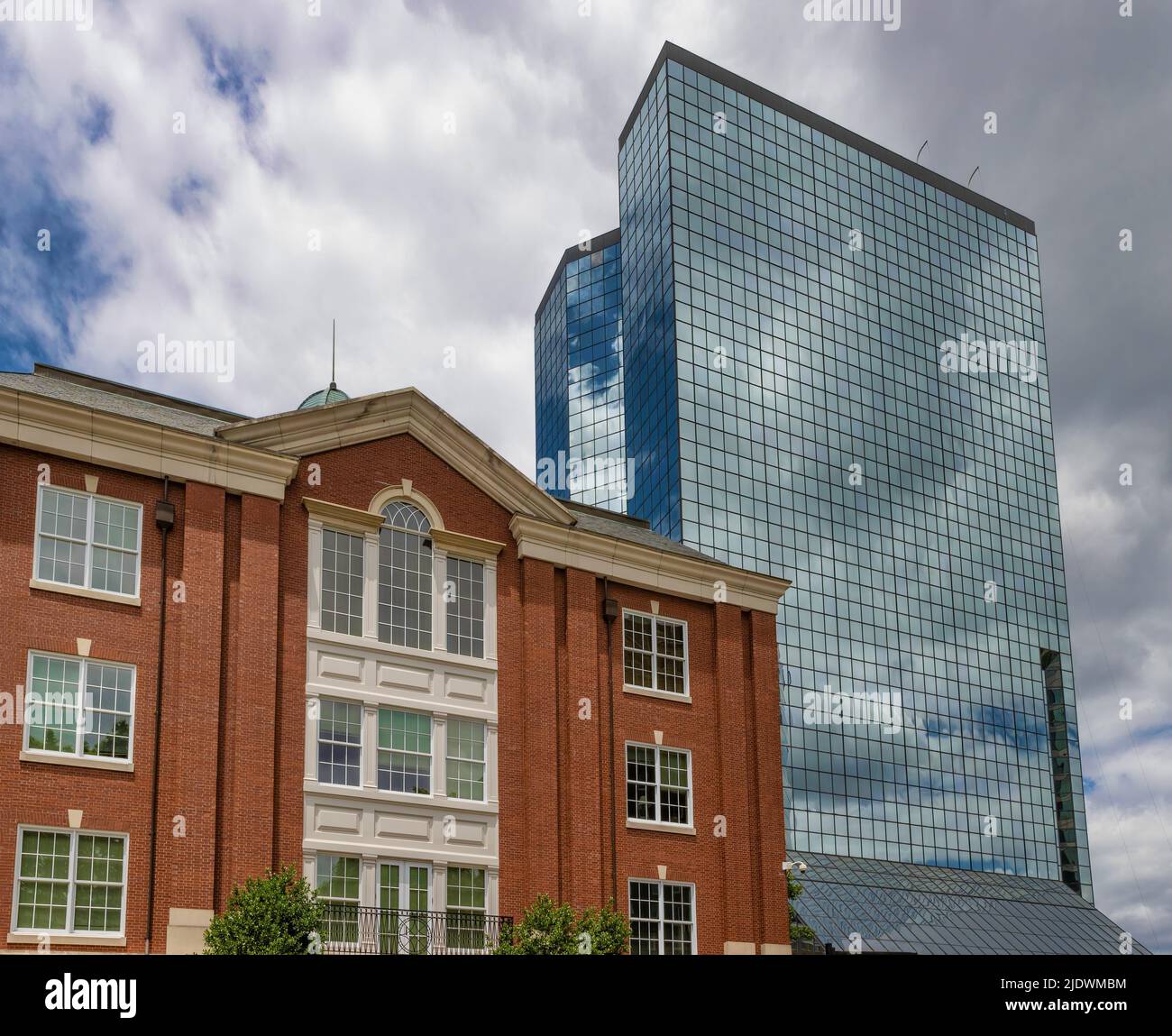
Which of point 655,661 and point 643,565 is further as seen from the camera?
point 643,565

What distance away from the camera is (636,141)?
366 ft

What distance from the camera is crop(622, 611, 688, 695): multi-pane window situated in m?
37.3

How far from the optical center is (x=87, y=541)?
28953 mm

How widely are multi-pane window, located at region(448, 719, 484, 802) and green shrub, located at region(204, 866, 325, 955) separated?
5.95 meters

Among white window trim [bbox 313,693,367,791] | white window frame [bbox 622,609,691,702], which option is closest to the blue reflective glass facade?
white window frame [bbox 622,609,691,702]

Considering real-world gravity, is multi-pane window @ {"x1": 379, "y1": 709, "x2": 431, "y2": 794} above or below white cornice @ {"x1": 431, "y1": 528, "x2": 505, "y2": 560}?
below

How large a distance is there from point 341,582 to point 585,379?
341 ft

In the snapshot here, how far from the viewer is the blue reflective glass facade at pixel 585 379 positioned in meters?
129

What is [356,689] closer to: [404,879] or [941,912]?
[404,879]

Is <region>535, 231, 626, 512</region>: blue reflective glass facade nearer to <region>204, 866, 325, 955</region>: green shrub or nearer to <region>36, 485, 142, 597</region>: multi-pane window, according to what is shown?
<region>36, 485, 142, 597</region>: multi-pane window

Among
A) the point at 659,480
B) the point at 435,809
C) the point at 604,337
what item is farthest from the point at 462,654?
the point at 604,337

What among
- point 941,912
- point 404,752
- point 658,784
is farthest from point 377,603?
point 941,912

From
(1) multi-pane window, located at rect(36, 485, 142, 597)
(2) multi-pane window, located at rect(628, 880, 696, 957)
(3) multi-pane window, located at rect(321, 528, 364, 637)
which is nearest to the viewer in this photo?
(1) multi-pane window, located at rect(36, 485, 142, 597)
